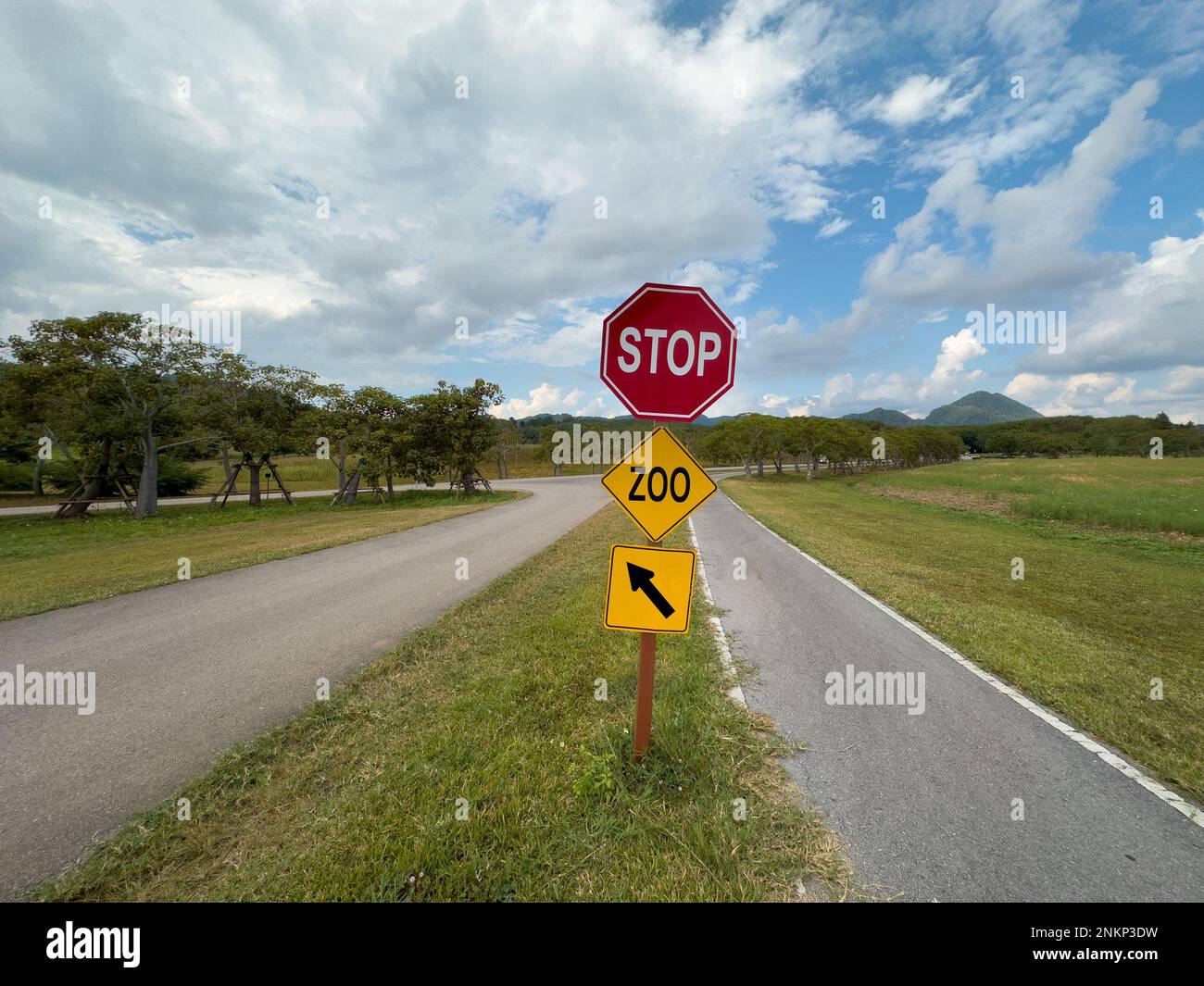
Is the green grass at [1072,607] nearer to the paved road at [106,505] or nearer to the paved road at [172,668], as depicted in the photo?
the paved road at [172,668]

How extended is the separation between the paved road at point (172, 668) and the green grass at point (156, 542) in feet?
3.41

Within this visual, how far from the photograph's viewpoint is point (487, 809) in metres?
2.94

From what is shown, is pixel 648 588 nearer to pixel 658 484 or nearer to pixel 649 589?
pixel 649 589

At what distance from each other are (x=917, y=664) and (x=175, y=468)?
40241 millimetres

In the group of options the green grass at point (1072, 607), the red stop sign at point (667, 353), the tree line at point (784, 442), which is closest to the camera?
the red stop sign at point (667, 353)

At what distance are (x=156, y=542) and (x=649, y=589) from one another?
17.6 m

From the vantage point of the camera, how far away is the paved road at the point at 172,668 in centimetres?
316

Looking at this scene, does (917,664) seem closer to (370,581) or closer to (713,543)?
(713,543)

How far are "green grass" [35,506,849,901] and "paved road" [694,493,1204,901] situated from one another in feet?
1.21
